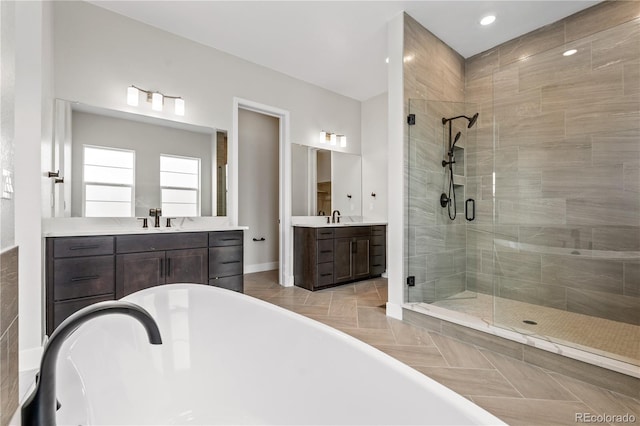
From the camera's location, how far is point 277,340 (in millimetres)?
1323

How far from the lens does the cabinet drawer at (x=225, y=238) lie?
295 cm

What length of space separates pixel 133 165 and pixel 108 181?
27 centimetres

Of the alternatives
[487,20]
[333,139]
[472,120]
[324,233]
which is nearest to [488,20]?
[487,20]

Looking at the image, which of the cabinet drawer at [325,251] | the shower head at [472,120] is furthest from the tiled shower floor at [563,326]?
the shower head at [472,120]

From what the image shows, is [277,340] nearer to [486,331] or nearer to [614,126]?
[486,331]

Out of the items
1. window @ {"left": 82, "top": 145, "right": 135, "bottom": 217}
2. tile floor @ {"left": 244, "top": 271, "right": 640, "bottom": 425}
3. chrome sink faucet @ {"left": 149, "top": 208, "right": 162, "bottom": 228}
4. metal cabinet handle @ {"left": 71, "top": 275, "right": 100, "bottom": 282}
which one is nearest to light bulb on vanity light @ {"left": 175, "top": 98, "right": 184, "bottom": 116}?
window @ {"left": 82, "top": 145, "right": 135, "bottom": 217}

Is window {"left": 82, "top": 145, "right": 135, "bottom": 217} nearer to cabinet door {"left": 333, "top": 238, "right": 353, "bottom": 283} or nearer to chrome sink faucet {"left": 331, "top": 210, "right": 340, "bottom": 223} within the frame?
cabinet door {"left": 333, "top": 238, "right": 353, "bottom": 283}

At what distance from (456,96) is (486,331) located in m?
2.73

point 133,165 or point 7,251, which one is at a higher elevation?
point 133,165

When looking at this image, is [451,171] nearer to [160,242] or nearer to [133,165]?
[160,242]

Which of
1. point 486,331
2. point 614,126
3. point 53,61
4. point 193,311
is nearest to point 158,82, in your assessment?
point 53,61

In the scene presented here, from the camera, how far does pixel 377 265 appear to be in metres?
4.34

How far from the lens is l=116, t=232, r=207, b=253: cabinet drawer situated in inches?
96.1

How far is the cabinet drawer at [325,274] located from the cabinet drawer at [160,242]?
4.82 ft
